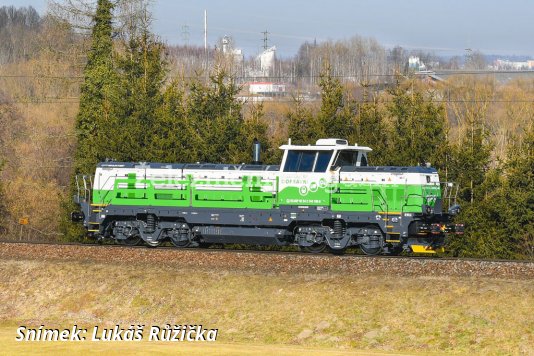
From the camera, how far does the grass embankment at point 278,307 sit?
21.4m

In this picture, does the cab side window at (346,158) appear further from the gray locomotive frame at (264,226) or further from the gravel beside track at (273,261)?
the gravel beside track at (273,261)

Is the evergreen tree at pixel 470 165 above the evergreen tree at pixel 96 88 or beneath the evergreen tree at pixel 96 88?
beneath

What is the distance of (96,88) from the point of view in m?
50.8

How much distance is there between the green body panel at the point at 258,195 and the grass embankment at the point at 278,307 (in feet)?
12.6

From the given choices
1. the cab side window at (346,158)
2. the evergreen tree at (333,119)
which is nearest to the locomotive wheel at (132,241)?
the cab side window at (346,158)

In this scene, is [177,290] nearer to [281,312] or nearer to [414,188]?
[281,312]

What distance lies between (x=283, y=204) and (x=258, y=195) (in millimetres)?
993

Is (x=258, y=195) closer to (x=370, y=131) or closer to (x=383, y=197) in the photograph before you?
(x=383, y=197)

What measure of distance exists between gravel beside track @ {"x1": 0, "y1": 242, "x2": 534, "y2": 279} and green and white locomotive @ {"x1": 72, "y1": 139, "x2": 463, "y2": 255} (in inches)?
70.3

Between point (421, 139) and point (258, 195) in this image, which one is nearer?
point (258, 195)

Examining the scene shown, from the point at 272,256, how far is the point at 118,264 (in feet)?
16.7

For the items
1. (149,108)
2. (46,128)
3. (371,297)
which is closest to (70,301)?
(371,297)

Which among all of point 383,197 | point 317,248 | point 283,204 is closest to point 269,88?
point 317,248

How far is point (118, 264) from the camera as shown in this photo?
28531 mm
